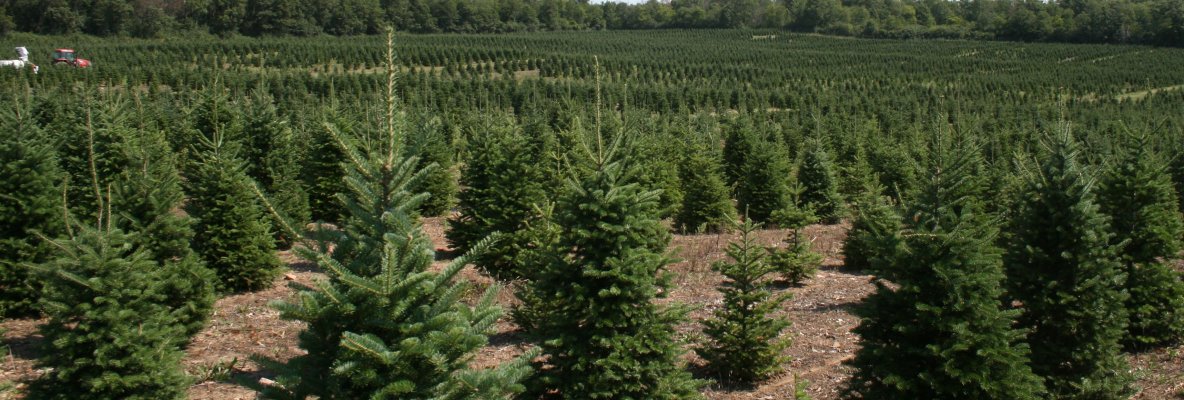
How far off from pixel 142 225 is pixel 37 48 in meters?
64.0

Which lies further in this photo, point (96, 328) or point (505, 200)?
point (505, 200)

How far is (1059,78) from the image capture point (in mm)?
60750

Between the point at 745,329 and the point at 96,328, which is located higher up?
the point at 96,328

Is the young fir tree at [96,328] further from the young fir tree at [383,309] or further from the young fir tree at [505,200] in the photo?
the young fir tree at [505,200]

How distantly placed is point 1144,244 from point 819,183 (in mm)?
7803

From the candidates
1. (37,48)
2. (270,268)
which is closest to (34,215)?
(270,268)

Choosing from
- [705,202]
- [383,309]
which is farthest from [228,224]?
[705,202]

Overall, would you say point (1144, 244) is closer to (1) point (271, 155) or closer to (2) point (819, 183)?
(2) point (819, 183)

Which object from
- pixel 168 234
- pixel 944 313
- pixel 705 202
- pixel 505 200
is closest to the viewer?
pixel 944 313

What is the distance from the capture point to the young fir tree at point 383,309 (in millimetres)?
4148

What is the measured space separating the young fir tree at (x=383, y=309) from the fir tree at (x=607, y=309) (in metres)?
1.78

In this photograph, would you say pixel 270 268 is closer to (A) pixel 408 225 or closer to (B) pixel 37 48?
(A) pixel 408 225

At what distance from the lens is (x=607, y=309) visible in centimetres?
629

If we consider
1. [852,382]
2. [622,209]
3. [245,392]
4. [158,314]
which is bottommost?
[245,392]
